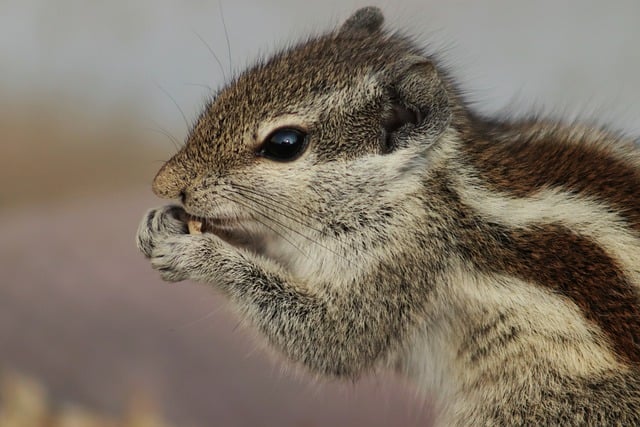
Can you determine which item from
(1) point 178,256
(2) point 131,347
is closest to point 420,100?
(1) point 178,256

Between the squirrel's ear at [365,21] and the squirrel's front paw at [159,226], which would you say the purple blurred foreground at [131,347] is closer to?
the squirrel's front paw at [159,226]

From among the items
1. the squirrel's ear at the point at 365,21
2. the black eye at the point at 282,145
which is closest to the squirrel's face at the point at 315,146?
the black eye at the point at 282,145

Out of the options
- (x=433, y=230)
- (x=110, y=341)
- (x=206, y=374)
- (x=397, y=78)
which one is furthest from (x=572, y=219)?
(x=110, y=341)

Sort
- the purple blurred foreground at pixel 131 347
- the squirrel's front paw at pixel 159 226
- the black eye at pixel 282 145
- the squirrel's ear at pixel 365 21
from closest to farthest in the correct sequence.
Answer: the black eye at pixel 282 145, the squirrel's front paw at pixel 159 226, the squirrel's ear at pixel 365 21, the purple blurred foreground at pixel 131 347

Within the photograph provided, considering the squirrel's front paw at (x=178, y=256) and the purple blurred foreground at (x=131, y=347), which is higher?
the squirrel's front paw at (x=178, y=256)

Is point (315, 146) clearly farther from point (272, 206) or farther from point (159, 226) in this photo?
point (159, 226)

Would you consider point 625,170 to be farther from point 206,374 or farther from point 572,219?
point 206,374
